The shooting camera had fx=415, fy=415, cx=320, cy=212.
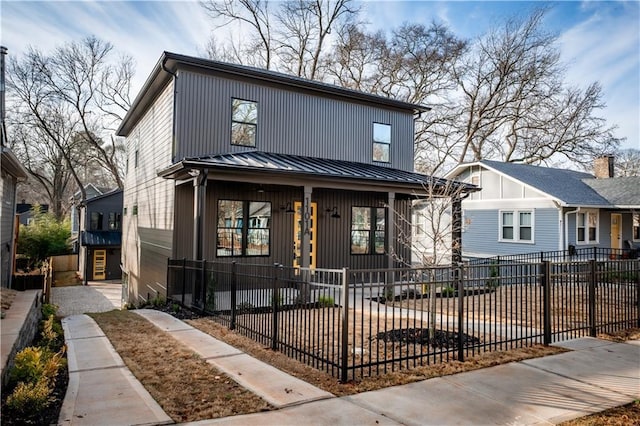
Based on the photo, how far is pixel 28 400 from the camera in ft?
11.0

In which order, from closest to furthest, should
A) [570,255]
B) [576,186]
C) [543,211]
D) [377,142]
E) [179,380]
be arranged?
[179,380]
[377,142]
[570,255]
[543,211]
[576,186]

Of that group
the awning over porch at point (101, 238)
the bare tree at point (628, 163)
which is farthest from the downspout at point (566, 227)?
the awning over porch at point (101, 238)

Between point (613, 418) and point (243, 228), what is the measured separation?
9.28 metres

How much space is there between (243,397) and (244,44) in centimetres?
2652

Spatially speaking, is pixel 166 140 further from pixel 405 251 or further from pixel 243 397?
pixel 243 397

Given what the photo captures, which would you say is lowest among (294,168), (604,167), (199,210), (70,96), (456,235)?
(456,235)

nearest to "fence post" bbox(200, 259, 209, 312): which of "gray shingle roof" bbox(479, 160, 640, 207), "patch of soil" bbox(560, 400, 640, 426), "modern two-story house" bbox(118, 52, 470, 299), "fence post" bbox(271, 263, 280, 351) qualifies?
"modern two-story house" bbox(118, 52, 470, 299)

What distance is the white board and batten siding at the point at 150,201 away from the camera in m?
11.6

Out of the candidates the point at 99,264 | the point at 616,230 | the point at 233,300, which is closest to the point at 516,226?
the point at 616,230

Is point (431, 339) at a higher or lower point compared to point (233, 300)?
lower

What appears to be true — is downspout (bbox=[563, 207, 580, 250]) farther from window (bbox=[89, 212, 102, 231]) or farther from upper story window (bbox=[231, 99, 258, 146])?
window (bbox=[89, 212, 102, 231])

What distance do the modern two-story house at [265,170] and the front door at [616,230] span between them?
40.3 ft

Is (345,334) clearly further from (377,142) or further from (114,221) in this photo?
(114,221)

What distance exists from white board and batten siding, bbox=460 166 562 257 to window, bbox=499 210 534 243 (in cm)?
15
